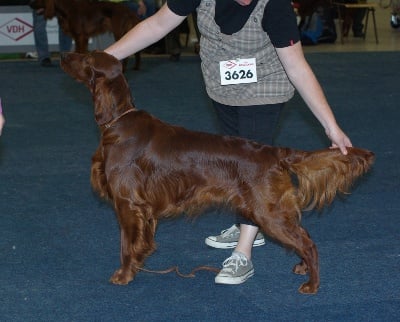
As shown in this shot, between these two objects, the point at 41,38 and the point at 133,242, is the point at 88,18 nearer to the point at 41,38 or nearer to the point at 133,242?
the point at 41,38

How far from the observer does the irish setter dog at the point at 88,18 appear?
1008 centimetres

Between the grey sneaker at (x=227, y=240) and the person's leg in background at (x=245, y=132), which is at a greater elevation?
the person's leg in background at (x=245, y=132)

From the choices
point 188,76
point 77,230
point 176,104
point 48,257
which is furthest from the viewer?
point 188,76

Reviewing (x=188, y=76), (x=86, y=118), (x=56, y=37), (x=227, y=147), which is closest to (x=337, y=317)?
(x=227, y=147)

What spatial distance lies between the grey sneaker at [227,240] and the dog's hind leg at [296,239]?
2.13ft

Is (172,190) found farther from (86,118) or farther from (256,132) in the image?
(86,118)

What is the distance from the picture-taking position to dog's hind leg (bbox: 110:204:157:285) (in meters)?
3.31

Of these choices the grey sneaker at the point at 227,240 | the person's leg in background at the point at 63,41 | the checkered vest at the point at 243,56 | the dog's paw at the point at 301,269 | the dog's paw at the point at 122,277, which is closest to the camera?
the checkered vest at the point at 243,56

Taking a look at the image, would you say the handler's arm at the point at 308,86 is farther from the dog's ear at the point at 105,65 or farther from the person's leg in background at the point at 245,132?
the dog's ear at the point at 105,65

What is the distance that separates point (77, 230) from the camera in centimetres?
410

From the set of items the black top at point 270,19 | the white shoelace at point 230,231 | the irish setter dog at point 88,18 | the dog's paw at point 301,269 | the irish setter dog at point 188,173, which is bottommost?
the irish setter dog at point 88,18

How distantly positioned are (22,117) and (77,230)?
3351mm

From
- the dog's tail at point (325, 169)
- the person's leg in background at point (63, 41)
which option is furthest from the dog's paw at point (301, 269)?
the person's leg in background at point (63, 41)

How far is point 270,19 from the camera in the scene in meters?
3.14
